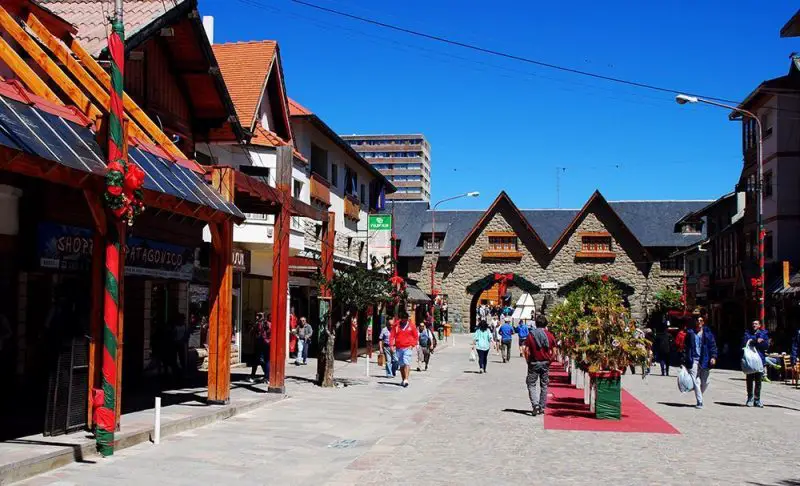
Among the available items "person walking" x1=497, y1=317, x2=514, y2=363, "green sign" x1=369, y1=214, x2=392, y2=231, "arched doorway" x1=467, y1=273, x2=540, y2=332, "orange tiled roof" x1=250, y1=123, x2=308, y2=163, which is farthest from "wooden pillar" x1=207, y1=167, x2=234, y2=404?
"arched doorway" x1=467, y1=273, x2=540, y2=332

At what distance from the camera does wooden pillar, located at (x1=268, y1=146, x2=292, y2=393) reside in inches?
691

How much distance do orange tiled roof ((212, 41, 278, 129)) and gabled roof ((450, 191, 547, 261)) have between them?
39.4 m

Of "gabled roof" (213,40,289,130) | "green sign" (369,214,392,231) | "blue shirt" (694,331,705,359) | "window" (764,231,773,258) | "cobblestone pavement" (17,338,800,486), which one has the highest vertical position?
"gabled roof" (213,40,289,130)

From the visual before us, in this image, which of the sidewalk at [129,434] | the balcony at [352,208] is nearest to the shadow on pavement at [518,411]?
the sidewalk at [129,434]

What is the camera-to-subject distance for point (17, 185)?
13414mm

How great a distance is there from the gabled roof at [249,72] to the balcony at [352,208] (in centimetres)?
1348

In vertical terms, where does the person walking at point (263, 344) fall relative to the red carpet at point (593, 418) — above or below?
above

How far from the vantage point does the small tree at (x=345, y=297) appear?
20172mm

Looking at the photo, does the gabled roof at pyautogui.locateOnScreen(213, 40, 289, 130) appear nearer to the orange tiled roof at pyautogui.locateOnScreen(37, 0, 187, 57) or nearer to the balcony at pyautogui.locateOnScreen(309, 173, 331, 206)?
the orange tiled roof at pyautogui.locateOnScreen(37, 0, 187, 57)

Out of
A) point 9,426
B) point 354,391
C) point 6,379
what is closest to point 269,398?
point 354,391

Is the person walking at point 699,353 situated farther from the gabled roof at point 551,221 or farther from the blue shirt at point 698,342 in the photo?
the gabled roof at point 551,221

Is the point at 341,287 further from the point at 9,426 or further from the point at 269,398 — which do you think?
the point at 9,426

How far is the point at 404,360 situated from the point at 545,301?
4369 cm

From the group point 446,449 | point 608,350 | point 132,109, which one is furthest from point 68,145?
point 608,350
